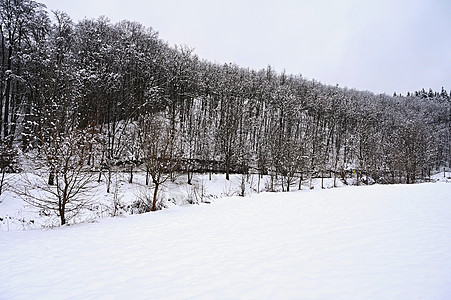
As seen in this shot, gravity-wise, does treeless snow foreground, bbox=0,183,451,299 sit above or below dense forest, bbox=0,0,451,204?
below

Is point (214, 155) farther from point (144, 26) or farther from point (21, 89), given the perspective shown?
point (21, 89)

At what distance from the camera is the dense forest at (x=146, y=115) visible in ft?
47.0

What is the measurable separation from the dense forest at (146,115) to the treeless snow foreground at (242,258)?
3699mm

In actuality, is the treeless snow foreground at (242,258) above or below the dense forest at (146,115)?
below

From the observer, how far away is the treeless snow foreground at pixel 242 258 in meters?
3.74

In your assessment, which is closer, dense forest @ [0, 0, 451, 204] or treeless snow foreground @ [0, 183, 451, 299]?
treeless snow foreground @ [0, 183, 451, 299]

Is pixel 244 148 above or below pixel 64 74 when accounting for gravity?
below

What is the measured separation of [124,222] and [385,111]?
3076 inches

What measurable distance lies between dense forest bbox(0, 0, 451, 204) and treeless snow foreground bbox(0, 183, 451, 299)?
370cm

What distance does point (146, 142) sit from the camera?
11.8 meters

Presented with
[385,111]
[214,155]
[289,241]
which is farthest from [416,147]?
[289,241]

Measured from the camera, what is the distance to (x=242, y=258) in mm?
5164

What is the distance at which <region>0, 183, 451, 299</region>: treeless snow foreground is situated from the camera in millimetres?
3744

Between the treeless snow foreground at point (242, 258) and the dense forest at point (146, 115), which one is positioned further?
the dense forest at point (146, 115)
